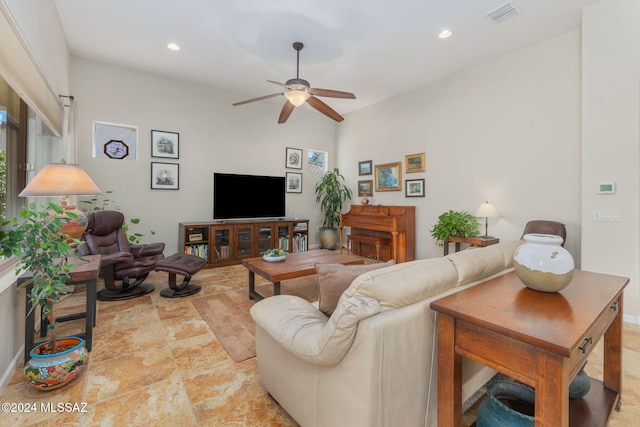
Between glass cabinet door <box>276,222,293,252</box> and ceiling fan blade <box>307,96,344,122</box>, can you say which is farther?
glass cabinet door <box>276,222,293,252</box>

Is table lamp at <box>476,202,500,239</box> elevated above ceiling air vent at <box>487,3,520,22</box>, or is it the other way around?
ceiling air vent at <box>487,3,520,22</box>

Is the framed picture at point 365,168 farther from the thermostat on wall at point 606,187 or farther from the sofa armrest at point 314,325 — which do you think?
the sofa armrest at point 314,325

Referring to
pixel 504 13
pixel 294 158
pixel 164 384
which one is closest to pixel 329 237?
pixel 294 158

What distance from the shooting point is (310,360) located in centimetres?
126

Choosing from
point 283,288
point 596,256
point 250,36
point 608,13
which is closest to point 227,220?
point 283,288

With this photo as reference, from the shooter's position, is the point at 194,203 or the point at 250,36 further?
the point at 194,203

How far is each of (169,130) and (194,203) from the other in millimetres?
1240

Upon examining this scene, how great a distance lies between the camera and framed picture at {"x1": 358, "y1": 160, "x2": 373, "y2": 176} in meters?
5.96

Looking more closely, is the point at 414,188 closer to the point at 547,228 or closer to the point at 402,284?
the point at 547,228

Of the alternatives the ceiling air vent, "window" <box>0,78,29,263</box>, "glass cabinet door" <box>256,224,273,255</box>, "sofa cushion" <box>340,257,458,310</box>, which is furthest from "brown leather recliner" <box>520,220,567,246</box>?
"window" <box>0,78,29,263</box>

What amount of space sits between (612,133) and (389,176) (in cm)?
313

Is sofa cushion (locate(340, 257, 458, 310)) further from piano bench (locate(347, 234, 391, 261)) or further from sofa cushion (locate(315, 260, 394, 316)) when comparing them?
piano bench (locate(347, 234, 391, 261))

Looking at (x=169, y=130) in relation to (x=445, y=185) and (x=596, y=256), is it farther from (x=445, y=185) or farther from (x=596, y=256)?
(x=596, y=256)

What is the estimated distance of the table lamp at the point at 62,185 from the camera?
2078 mm
